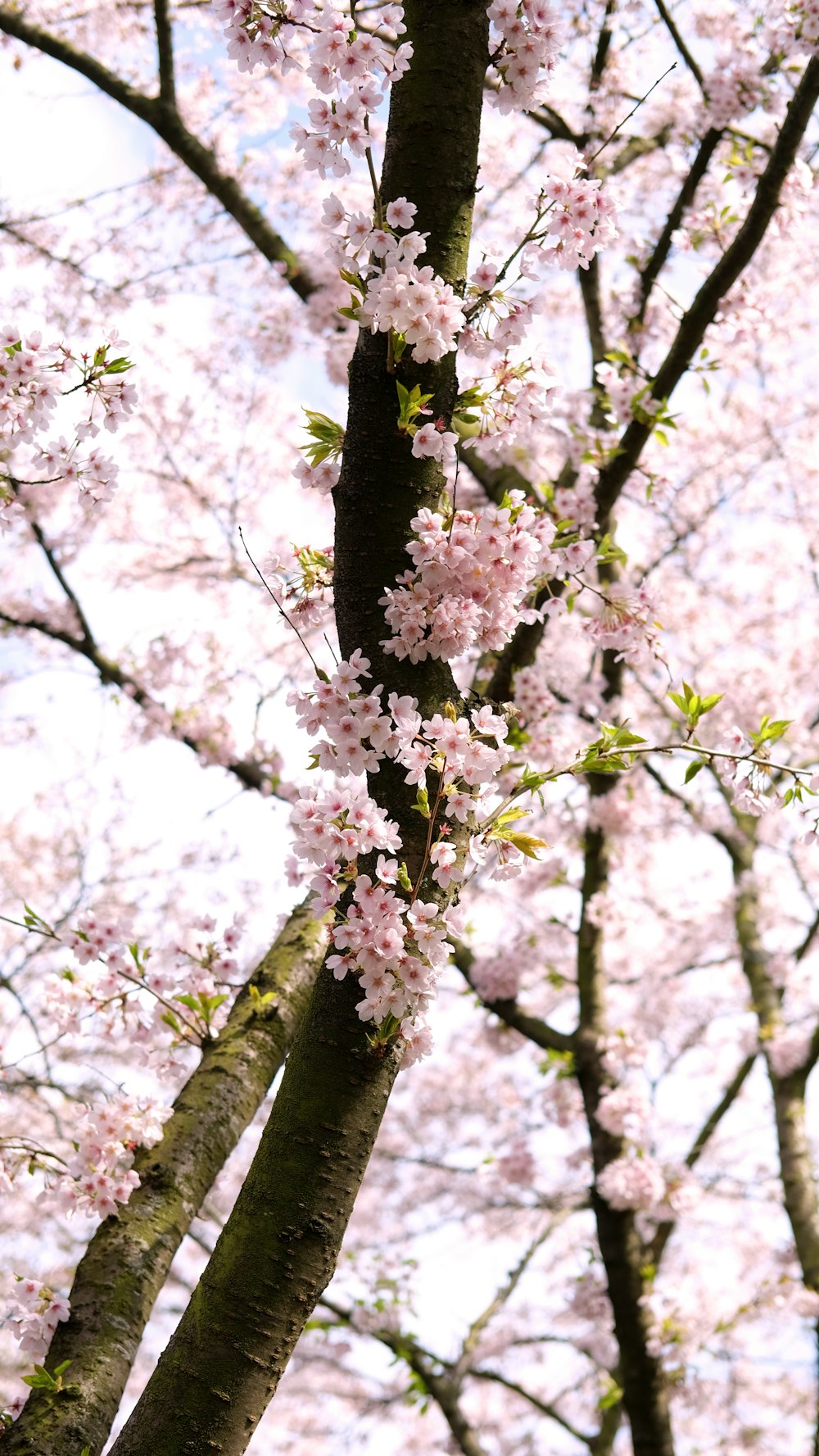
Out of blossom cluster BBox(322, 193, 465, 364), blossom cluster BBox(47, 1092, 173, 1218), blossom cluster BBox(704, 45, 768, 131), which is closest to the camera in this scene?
blossom cluster BBox(322, 193, 465, 364)

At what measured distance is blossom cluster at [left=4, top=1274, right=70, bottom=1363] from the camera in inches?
84.4

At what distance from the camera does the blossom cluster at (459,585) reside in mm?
1674

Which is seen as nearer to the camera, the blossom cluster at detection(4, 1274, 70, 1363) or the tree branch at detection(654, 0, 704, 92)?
the blossom cluster at detection(4, 1274, 70, 1363)

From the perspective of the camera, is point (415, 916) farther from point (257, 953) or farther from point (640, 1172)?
point (257, 953)

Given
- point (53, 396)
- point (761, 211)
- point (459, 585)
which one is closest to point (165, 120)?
point (761, 211)

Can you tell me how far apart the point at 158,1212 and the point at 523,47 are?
2.56 m

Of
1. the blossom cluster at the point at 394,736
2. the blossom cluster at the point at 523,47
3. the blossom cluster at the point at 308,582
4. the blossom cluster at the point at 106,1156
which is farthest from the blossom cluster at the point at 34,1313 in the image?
the blossom cluster at the point at 523,47

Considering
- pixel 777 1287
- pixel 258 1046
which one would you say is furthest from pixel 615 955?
pixel 258 1046

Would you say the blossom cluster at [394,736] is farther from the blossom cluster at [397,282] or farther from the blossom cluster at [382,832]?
the blossom cluster at [397,282]

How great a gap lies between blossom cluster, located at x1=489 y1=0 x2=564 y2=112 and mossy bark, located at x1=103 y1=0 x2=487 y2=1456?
0.13 ft

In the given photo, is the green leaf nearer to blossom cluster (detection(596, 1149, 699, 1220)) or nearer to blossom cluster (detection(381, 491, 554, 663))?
blossom cluster (detection(381, 491, 554, 663))

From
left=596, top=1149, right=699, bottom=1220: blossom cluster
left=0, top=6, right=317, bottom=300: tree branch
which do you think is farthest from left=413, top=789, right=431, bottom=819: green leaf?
left=0, top=6, right=317, bottom=300: tree branch

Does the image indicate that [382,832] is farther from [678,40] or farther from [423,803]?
[678,40]

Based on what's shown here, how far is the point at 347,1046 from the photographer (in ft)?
5.23
